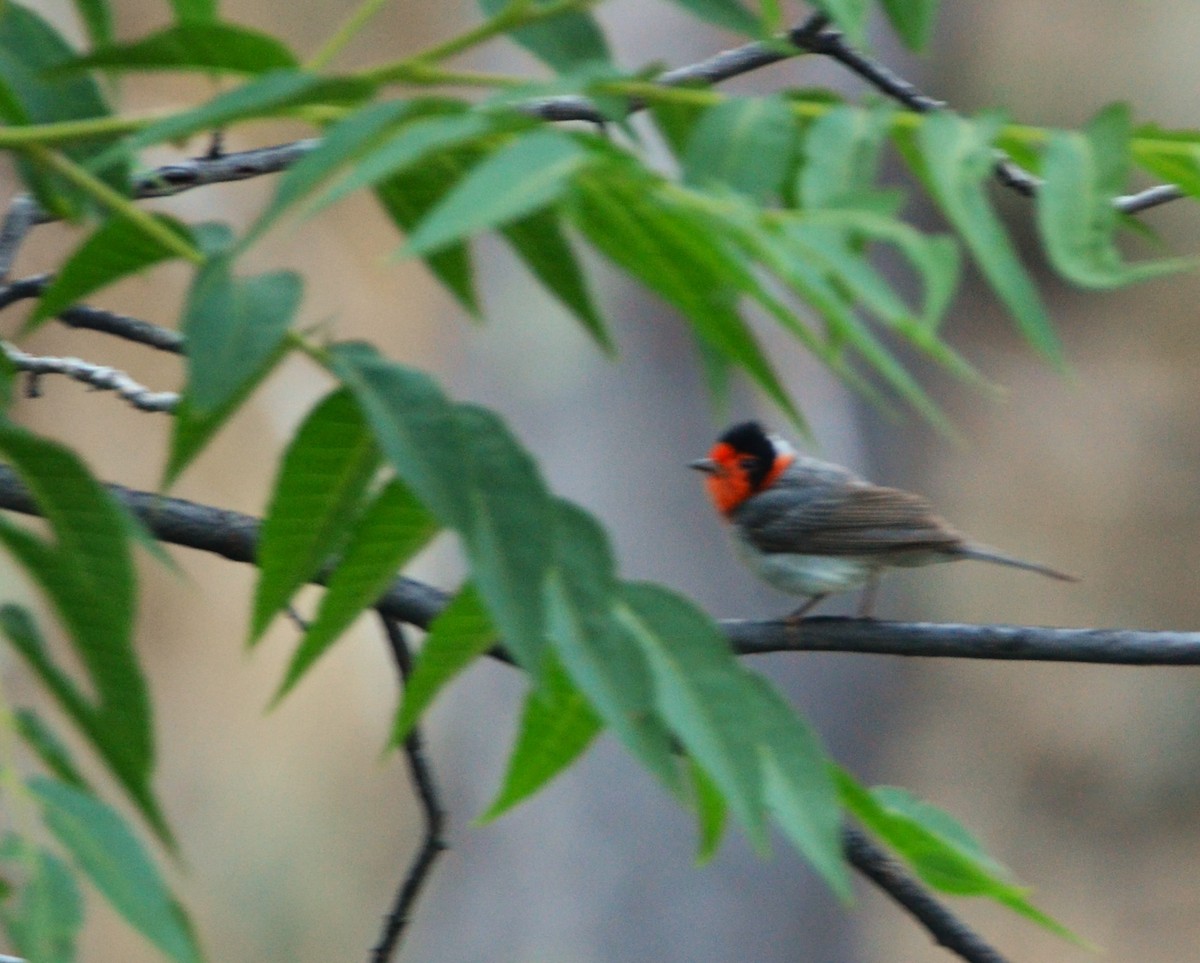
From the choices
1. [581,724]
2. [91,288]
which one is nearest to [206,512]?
[581,724]

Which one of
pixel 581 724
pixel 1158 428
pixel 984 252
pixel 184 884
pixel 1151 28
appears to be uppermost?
pixel 984 252

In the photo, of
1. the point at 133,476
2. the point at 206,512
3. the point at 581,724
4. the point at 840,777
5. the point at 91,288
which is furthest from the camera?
the point at 133,476

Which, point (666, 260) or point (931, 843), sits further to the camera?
point (931, 843)

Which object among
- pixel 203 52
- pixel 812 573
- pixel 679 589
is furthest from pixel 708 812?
pixel 679 589

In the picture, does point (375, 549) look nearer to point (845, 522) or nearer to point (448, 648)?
point (448, 648)

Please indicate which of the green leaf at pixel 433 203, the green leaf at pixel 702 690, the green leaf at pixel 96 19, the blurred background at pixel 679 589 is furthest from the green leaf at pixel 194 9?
the blurred background at pixel 679 589

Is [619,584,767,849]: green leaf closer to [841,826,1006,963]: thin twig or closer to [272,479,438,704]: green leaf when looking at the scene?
[272,479,438,704]: green leaf

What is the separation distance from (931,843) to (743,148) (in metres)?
0.62

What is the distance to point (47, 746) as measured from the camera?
2.67 feet

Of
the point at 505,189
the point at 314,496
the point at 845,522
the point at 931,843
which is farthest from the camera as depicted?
the point at 845,522

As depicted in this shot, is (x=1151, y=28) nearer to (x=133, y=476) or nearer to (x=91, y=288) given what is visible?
(x=133, y=476)

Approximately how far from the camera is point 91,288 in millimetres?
813

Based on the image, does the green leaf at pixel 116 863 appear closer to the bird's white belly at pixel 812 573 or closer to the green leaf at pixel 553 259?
the green leaf at pixel 553 259

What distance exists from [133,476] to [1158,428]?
164 inches
